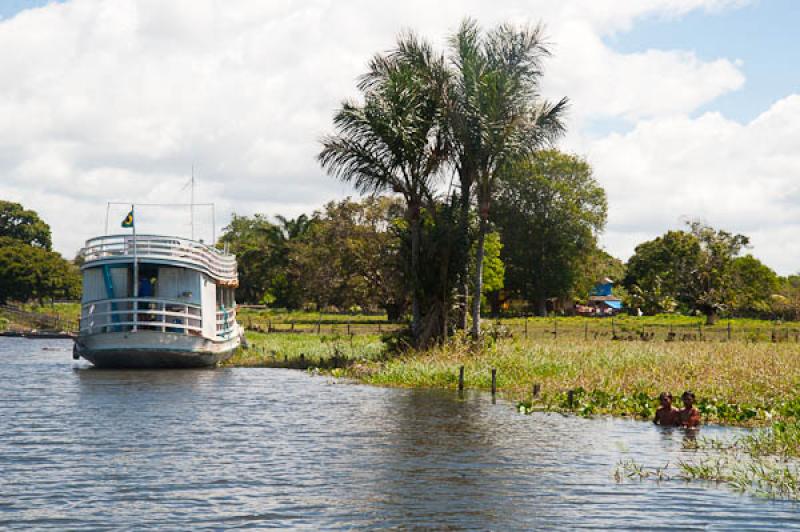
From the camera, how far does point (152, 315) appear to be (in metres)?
37.9

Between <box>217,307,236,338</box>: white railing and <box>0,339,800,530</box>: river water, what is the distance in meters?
13.2

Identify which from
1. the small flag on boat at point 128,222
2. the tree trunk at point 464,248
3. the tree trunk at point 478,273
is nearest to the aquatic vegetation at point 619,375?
the tree trunk at point 478,273

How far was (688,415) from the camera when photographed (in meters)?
21.2

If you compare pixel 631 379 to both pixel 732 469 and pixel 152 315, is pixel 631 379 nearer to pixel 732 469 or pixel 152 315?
pixel 732 469

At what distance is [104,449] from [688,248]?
6336cm

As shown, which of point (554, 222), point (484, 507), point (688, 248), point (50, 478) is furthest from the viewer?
point (554, 222)

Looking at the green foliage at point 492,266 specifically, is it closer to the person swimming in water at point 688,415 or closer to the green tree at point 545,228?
the green tree at point 545,228

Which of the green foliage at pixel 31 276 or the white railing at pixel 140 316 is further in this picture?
the green foliage at pixel 31 276

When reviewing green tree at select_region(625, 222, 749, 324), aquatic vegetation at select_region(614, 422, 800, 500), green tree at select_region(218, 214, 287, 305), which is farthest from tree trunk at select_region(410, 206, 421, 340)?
green tree at select_region(218, 214, 287, 305)

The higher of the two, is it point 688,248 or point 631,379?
point 688,248

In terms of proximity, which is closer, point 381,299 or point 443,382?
point 443,382

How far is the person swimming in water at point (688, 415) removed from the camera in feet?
69.5

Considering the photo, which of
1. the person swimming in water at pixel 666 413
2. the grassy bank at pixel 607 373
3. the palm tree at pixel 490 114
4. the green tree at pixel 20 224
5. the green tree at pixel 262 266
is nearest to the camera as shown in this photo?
the person swimming in water at pixel 666 413

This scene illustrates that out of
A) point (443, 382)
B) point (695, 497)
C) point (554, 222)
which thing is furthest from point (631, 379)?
point (554, 222)
